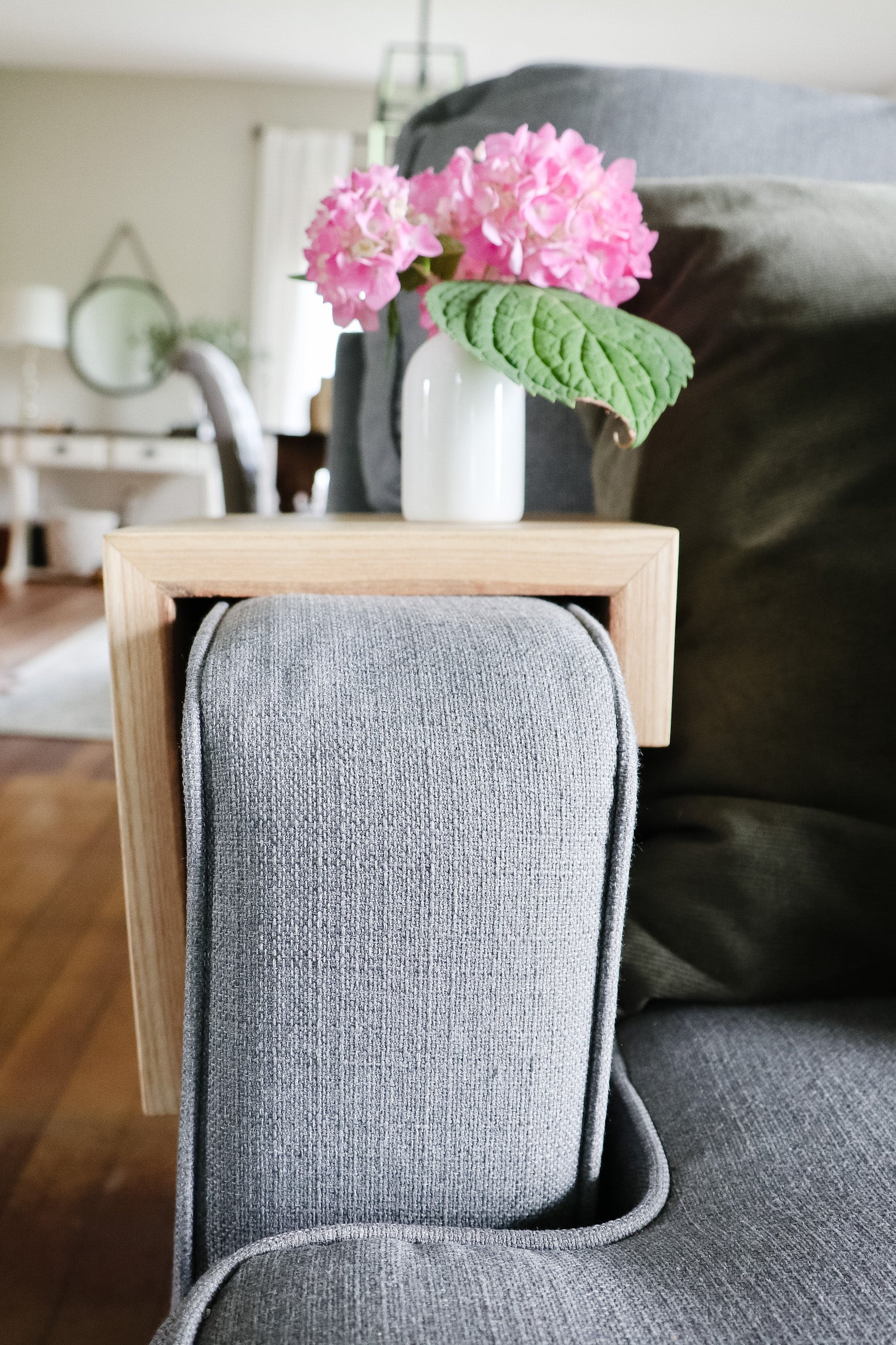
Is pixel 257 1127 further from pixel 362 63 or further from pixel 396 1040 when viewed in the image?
pixel 362 63

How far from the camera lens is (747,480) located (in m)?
0.61

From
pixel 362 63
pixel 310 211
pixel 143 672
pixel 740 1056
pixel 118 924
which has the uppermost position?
pixel 362 63

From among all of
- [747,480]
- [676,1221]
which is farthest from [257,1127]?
[747,480]

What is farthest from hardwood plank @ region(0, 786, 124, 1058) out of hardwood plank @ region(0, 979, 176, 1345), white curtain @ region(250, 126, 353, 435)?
white curtain @ region(250, 126, 353, 435)

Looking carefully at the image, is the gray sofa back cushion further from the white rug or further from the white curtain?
the white curtain

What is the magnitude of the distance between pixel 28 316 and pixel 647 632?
16.1 ft

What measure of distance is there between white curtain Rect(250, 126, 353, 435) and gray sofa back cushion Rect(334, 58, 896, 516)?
164 inches

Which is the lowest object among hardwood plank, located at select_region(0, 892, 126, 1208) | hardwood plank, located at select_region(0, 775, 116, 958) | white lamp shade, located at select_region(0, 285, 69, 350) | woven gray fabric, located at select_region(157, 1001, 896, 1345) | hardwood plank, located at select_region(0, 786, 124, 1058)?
hardwood plank, located at select_region(0, 775, 116, 958)

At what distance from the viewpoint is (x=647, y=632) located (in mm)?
558

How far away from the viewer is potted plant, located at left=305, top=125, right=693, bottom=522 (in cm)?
59

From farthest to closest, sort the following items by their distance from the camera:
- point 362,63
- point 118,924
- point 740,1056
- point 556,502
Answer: point 362,63, point 118,924, point 556,502, point 740,1056

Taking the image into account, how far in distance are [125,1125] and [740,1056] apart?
2.49ft

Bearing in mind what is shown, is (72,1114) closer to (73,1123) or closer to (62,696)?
(73,1123)

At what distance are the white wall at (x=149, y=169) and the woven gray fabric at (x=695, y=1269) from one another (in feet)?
17.3
